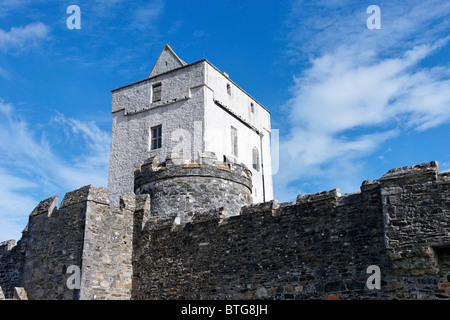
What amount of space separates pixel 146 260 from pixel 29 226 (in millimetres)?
4362

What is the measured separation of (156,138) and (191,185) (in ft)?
26.4

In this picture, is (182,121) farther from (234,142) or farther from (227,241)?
(227,241)

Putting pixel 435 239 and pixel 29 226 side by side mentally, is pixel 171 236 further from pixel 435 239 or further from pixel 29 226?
pixel 435 239

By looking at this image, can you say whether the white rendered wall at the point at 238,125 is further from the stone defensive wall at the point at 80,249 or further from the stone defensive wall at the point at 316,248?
the stone defensive wall at the point at 316,248

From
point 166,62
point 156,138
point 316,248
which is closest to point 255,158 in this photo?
point 156,138

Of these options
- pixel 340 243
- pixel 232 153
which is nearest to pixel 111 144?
pixel 232 153

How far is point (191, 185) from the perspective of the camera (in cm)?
1620

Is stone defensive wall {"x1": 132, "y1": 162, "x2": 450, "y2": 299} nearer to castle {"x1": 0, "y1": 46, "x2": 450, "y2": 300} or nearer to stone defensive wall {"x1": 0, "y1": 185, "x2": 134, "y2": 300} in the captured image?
castle {"x1": 0, "y1": 46, "x2": 450, "y2": 300}

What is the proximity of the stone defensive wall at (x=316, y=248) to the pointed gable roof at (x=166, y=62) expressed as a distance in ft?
39.3

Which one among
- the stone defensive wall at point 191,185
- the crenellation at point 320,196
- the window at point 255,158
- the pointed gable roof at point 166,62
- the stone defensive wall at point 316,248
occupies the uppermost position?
the pointed gable roof at point 166,62

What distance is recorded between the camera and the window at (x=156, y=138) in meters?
23.6

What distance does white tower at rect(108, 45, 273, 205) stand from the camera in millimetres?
23141

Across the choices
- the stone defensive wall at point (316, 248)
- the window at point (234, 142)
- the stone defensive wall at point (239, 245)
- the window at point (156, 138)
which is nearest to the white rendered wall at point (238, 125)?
the window at point (234, 142)

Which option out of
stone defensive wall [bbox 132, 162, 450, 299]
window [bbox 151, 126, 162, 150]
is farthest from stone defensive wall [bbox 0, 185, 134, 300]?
window [bbox 151, 126, 162, 150]
